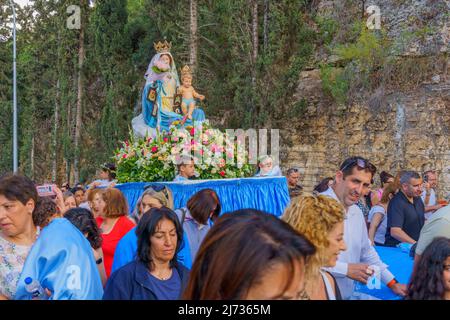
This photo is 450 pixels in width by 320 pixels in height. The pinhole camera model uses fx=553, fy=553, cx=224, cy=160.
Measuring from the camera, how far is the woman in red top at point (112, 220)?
5.18m

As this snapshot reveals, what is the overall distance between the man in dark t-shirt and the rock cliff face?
8.81 meters

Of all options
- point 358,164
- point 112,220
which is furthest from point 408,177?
point 112,220

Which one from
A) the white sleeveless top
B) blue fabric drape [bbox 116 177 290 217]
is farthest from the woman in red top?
blue fabric drape [bbox 116 177 290 217]

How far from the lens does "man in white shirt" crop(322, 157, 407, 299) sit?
3833 mm

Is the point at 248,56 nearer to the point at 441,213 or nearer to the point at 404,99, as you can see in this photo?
the point at 404,99

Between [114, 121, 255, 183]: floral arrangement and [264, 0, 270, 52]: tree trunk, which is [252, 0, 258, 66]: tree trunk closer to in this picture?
[264, 0, 270, 52]: tree trunk

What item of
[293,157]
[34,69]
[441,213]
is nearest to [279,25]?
[293,157]

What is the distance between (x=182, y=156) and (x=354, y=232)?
5.85 meters

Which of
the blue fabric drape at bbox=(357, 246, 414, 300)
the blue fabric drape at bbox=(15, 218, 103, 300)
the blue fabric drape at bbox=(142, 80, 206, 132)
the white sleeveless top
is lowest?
the blue fabric drape at bbox=(357, 246, 414, 300)

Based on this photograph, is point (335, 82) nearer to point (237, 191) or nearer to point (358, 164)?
point (237, 191)

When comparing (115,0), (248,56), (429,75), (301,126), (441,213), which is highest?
(115,0)

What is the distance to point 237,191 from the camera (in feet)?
31.1

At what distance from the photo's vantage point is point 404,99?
1572 centimetres
